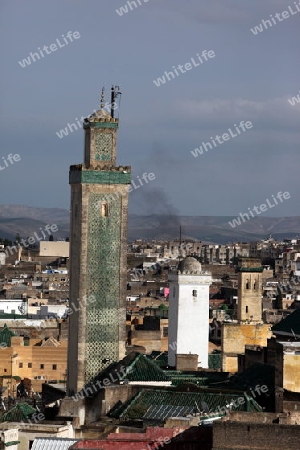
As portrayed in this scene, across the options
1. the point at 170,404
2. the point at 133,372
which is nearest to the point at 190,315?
the point at 133,372

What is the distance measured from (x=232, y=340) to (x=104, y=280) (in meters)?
5.89

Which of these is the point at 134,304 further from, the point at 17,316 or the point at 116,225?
the point at 116,225

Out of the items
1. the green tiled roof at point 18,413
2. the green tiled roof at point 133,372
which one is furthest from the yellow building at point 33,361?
the green tiled roof at point 18,413

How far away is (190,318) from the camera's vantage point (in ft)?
106

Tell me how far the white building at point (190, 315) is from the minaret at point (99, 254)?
345 cm

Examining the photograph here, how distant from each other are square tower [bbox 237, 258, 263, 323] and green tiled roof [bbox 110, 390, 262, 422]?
35.0 feet

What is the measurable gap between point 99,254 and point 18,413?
369 centimetres

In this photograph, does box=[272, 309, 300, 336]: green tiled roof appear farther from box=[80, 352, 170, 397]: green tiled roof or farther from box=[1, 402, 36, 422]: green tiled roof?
box=[1, 402, 36, 422]: green tiled roof

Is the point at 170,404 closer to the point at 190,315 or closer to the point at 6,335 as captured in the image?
the point at 190,315

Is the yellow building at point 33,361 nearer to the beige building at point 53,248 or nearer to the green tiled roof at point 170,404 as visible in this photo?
the green tiled roof at point 170,404

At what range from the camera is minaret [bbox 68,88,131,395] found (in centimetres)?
2881

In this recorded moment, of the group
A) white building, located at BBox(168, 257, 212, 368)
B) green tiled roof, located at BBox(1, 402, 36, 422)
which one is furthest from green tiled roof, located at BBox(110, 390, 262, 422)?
white building, located at BBox(168, 257, 212, 368)

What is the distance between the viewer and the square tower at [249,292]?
1406 inches

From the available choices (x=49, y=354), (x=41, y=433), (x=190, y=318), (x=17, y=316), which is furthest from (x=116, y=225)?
(x=17, y=316)
